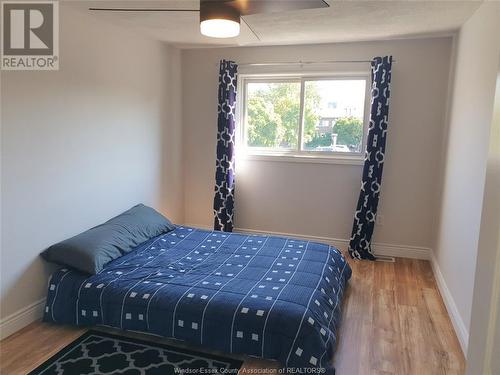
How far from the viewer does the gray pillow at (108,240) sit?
105 inches

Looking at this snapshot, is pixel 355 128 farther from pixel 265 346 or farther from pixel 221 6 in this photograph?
pixel 265 346

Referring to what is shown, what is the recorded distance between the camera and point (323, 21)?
3.10 meters

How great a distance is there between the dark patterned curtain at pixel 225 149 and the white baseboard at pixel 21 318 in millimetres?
2133

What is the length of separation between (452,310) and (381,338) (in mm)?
651

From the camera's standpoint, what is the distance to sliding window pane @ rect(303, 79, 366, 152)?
13.4 ft

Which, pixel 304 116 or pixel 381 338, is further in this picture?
pixel 304 116

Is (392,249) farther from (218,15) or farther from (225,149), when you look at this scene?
(218,15)

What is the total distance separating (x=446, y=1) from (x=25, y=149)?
2953mm

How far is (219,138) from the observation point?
14.3ft

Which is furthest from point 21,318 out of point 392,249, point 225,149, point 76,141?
point 392,249

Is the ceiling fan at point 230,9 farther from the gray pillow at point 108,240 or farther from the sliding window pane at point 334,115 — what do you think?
the gray pillow at point 108,240

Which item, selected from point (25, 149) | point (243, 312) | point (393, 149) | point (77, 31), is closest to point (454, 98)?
point (393, 149)

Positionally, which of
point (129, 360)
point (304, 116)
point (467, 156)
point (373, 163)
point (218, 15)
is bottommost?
point (129, 360)

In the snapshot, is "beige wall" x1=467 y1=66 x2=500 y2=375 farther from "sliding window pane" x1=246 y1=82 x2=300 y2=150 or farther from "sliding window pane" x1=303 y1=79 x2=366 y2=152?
"sliding window pane" x1=246 y1=82 x2=300 y2=150
